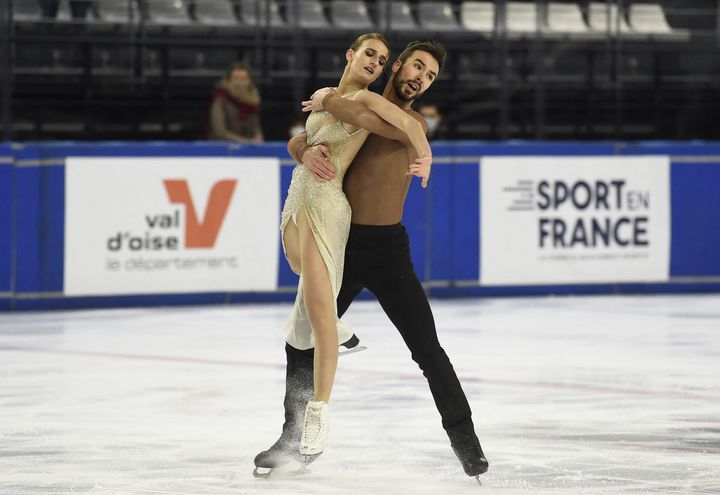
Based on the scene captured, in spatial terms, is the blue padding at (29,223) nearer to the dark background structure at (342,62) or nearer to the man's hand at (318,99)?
the dark background structure at (342,62)

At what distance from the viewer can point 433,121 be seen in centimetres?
1485

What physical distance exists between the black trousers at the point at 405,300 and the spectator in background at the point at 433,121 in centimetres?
791

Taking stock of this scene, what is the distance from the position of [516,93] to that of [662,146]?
156 inches

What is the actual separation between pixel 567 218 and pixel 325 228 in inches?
319

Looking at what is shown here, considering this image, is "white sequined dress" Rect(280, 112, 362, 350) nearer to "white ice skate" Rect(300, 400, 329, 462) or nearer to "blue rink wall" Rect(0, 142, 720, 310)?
"white ice skate" Rect(300, 400, 329, 462)

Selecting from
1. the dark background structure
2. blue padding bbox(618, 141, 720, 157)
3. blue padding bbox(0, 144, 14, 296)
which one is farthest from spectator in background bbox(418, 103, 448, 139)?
blue padding bbox(0, 144, 14, 296)

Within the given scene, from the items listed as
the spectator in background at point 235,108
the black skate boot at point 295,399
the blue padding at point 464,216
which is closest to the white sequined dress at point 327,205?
the black skate boot at point 295,399

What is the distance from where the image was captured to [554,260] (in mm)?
13180

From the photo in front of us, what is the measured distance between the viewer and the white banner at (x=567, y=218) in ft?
42.9

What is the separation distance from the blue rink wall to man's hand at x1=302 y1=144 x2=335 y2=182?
22.5 ft

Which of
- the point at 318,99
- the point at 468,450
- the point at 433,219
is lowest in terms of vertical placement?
the point at 468,450

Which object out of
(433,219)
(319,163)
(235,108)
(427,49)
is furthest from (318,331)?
(235,108)

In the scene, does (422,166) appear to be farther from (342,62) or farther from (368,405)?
(342,62)

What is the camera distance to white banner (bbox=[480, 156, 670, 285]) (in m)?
13.1
